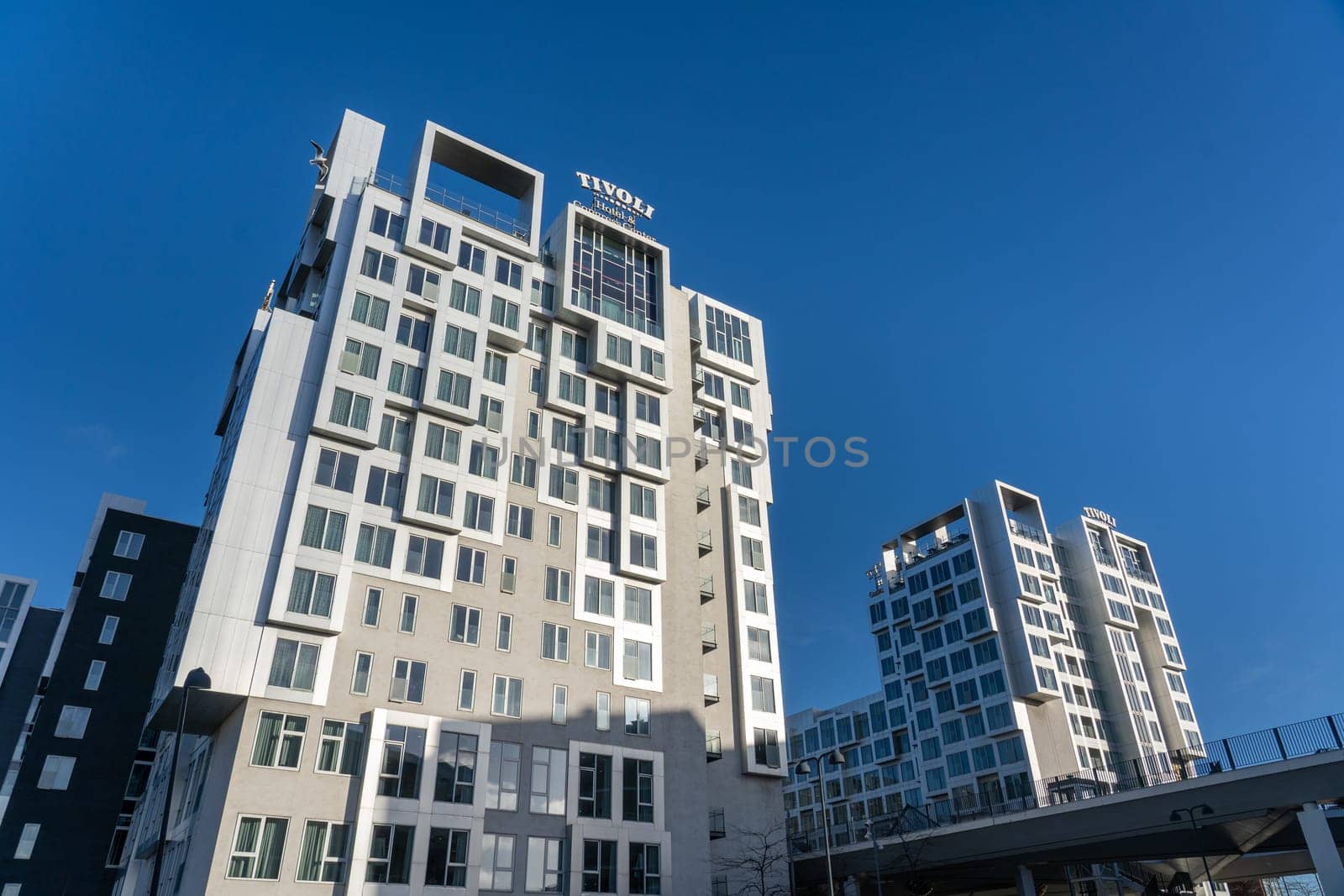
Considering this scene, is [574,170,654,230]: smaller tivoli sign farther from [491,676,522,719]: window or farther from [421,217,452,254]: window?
[491,676,522,719]: window

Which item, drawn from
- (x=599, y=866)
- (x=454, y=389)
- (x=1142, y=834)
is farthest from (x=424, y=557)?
(x=1142, y=834)

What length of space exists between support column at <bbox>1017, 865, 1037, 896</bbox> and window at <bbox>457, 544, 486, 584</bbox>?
3732cm

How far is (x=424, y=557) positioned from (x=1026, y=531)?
8085 centimetres

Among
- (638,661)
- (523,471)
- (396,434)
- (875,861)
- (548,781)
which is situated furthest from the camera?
(523,471)

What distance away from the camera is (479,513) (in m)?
50.3

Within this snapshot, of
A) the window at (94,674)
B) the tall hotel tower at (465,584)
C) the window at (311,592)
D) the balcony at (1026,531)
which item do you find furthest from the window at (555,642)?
the balcony at (1026,531)

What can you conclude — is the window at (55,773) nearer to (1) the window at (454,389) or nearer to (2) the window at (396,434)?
(2) the window at (396,434)

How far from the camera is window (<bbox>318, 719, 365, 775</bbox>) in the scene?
135 feet

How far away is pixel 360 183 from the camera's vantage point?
53.9m

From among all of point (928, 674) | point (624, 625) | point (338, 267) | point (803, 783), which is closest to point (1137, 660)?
point (928, 674)

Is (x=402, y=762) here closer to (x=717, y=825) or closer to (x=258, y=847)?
(x=258, y=847)

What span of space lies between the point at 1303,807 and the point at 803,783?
92.0 metres

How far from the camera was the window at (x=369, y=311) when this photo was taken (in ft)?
164

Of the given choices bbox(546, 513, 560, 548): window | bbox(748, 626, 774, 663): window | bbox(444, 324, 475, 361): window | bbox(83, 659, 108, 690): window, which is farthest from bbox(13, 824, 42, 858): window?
bbox(748, 626, 774, 663): window
